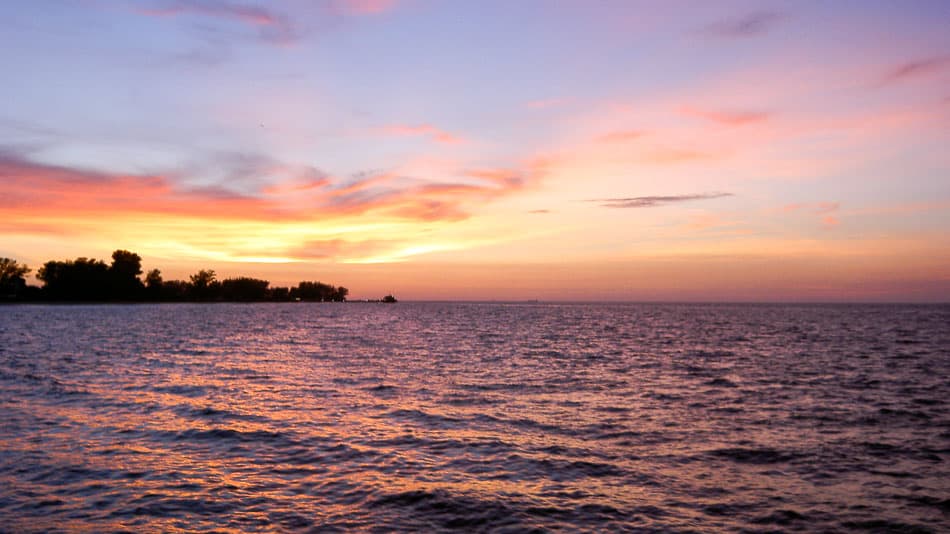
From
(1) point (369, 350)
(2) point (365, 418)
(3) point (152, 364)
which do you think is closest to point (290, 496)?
(2) point (365, 418)

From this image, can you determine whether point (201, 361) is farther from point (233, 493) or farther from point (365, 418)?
point (233, 493)

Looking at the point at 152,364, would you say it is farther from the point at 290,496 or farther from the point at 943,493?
the point at 943,493

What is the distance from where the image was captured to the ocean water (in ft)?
48.1

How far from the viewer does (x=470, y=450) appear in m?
20.8

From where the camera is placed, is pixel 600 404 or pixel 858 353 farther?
pixel 858 353

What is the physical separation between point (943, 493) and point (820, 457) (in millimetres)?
3802

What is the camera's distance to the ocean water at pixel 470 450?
14.6 m

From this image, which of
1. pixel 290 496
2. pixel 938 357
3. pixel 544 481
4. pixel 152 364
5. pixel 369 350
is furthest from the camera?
pixel 369 350

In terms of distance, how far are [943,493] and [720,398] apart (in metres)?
15.5

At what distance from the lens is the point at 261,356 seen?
5475cm

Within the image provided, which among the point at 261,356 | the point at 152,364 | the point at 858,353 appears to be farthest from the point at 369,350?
the point at 858,353

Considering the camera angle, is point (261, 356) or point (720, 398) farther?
point (261, 356)

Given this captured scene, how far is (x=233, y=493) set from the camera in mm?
15992

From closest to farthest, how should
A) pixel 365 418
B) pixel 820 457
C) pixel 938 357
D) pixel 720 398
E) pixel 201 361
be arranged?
pixel 820 457 → pixel 365 418 → pixel 720 398 → pixel 201 361 → pixel 938 357
